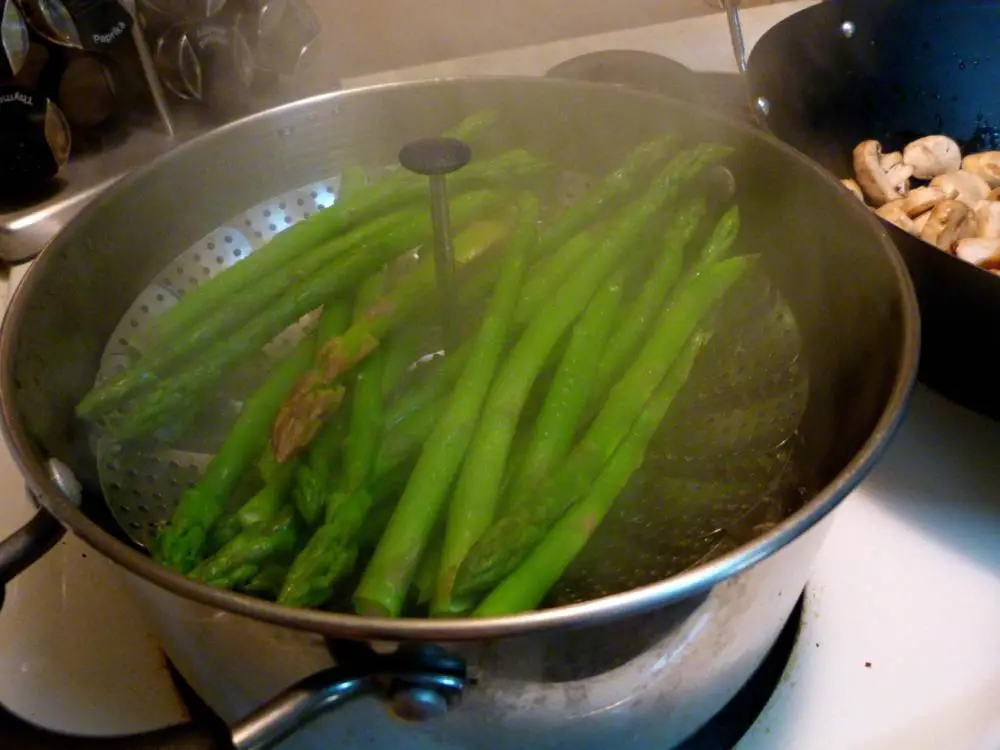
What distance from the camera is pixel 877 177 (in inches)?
35.3

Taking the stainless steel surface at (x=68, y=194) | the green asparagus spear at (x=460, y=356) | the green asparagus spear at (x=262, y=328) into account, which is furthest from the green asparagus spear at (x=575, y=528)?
the stainless steel surface at (x=68, y=194)

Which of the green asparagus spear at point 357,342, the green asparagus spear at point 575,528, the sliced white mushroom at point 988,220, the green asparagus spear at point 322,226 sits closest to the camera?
the green asparagus spear at point 575,528

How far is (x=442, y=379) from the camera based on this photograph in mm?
649

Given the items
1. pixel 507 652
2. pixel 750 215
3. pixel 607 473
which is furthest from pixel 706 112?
pixel 507 652

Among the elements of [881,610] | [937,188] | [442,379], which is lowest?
[881,610]

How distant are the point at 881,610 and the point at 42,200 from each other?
97cm

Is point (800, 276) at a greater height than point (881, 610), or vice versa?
point (800, 276)

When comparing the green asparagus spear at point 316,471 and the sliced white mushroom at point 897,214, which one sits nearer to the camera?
the green asparagus spear at point 316,471

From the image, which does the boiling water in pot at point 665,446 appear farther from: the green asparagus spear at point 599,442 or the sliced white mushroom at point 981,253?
the sliced white mushroom at point 981,253

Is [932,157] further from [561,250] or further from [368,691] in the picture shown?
[368,691]

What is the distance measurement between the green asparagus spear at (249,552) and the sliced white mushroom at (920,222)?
0.66 m

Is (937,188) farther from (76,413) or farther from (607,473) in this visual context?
(76,413)

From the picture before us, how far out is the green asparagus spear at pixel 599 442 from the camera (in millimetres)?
493

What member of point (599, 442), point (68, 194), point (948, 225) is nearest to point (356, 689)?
point (599, 442)
